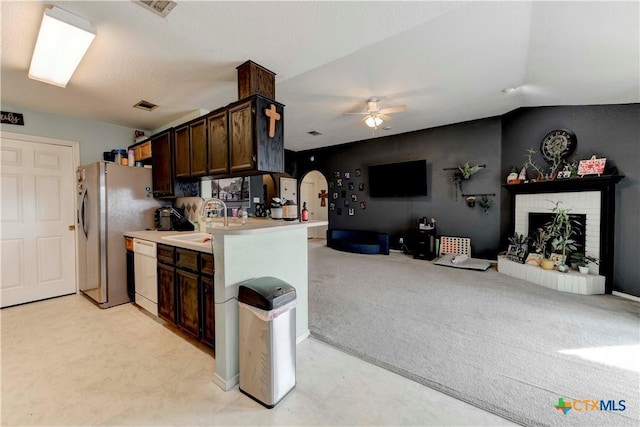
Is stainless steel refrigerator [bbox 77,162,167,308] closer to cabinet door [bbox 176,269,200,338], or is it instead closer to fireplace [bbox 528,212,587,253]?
cabinet door [bbox 176,269,200,338]

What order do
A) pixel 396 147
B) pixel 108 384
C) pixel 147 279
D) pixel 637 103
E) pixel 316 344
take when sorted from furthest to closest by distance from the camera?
pixel 396 147 < pixel 637 103 < pixel 147 279 < pixel 316 344 < pixel 108 384

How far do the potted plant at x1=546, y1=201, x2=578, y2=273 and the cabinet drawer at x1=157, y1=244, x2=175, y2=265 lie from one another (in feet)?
16.2

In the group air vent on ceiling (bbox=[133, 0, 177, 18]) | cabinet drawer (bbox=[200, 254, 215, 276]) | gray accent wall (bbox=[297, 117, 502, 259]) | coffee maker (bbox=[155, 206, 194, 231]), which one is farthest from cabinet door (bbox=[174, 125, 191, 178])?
gray accent wall (bbox=[297, 117, 502, 259])

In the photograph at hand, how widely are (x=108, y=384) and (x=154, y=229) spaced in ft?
6.90

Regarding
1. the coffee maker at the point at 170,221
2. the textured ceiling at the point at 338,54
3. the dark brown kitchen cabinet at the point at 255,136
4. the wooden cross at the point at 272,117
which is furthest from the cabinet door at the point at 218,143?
the coffee maker at the point at 170,221

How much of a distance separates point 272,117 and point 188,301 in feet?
5.89

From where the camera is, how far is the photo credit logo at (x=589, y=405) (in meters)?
1.52

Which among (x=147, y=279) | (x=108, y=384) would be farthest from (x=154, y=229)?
(x=108, y=384)

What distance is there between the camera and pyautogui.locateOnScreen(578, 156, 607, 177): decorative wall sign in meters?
3.42

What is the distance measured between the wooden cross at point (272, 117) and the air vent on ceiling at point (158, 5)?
0.90 m

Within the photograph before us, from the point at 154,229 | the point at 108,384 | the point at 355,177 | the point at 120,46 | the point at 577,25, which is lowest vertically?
the point at 108,384

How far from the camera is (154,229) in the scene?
346 centimetres

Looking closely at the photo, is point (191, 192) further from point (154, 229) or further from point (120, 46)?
point (120, 46)

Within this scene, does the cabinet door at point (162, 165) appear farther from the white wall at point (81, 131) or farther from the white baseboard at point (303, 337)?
the white baseboard at point (303, 337)
